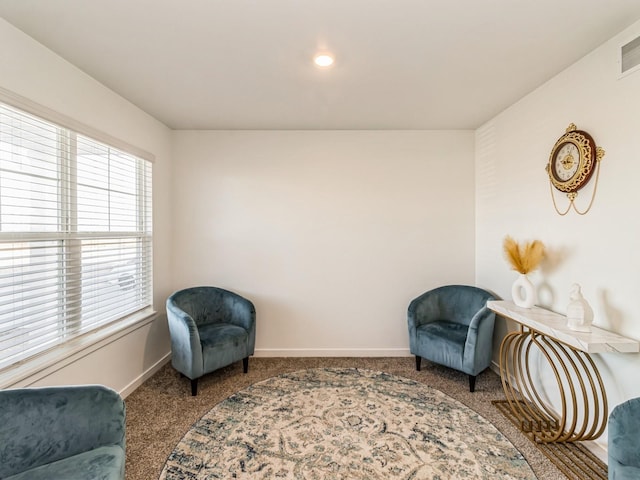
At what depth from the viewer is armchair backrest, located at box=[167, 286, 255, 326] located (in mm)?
3033

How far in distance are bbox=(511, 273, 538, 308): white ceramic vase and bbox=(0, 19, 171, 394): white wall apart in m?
3.22

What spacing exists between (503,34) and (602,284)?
5.26 ft

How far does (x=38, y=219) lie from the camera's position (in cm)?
188

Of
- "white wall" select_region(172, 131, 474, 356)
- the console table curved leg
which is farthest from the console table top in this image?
"white wall" select_region(172, 131, 474, 356)

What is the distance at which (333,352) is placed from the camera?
3.42 meters

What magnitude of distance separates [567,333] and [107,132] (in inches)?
137

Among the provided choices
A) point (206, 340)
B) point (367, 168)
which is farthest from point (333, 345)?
point (367, 168)

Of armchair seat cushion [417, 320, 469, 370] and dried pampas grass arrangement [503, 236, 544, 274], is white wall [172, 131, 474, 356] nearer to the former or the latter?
armchair seat cushion [417, 320, 469, 370]

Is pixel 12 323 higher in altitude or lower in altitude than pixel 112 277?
lower

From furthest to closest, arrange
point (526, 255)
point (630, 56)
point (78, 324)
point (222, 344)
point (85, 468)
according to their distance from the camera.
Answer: point (222, 344), point (526, 255), point (78, 324), point (630, 56), point (85, 468)

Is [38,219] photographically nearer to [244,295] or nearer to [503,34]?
[244,295]

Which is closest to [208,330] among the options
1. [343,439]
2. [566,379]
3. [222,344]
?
[222,344]

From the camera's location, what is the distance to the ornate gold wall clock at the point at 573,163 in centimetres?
191

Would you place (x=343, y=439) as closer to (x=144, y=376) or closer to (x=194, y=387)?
(x=194, y=387)
